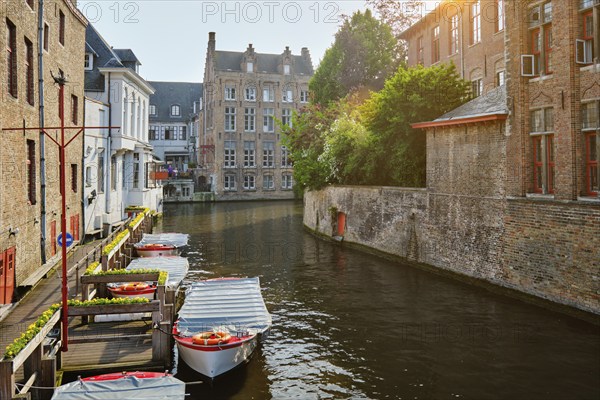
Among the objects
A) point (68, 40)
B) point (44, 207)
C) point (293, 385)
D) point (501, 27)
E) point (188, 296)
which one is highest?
point (501, 27)

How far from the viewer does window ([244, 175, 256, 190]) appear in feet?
237

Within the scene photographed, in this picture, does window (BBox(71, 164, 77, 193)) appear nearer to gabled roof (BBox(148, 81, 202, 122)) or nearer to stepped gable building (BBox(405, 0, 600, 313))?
stepped gable building (BBox(405, 0, 600, 313))

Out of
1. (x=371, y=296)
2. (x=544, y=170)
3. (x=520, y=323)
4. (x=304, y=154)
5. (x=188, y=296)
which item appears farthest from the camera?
(x=304, y=154)

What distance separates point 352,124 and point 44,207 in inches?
770

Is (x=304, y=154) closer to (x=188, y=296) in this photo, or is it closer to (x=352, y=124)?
(x=352, y=124)

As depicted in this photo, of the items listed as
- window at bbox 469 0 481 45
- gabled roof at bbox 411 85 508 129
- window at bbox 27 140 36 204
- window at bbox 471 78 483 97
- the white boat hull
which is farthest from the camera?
window at bbox 471 78 483 97

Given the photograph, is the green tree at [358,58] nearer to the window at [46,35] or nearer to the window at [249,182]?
the window at [249,182]

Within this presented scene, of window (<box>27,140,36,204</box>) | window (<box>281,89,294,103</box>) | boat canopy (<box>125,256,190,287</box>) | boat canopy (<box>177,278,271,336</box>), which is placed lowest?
boat canopy (<box>177,278,271,336</box>)

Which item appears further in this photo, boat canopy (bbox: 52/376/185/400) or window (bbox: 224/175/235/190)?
window (bbox: 224/175/235/190)

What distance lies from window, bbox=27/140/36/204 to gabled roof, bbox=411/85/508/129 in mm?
15484

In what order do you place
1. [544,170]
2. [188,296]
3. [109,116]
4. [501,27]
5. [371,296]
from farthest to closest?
[109,116]
[501,27]
[371,296]
[544,170]
[188,296]

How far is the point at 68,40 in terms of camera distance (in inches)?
910

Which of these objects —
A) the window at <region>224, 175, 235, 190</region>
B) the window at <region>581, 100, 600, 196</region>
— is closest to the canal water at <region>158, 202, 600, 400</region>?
the window at <region>581, 100, 600, 196</region>

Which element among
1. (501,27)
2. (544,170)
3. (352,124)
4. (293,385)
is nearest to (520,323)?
(544,170)
